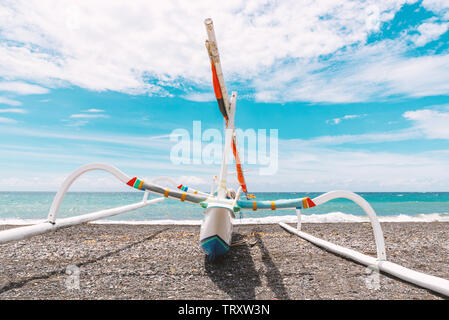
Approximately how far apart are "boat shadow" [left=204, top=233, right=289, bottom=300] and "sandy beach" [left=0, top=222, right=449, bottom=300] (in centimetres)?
2

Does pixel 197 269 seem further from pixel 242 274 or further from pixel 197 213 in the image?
pixel 197 213

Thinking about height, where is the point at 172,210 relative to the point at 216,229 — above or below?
below

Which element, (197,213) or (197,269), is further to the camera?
(197,213)

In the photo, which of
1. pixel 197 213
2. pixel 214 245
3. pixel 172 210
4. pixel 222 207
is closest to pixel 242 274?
pixel 214 245

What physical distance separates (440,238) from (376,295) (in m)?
6.86

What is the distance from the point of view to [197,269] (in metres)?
5.16

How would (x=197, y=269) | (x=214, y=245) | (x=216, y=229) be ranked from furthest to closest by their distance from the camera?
(x=197, y=269) → (x=214, y=245) → (x=216, y=229)

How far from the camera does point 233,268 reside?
5.25m

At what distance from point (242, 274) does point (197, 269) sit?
96 cm

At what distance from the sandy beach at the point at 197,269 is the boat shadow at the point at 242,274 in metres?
0.02

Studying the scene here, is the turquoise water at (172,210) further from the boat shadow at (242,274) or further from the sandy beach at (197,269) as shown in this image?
the boat shadow at (242,274)

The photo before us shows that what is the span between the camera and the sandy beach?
4035mm

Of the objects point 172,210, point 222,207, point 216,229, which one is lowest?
point 172,210
